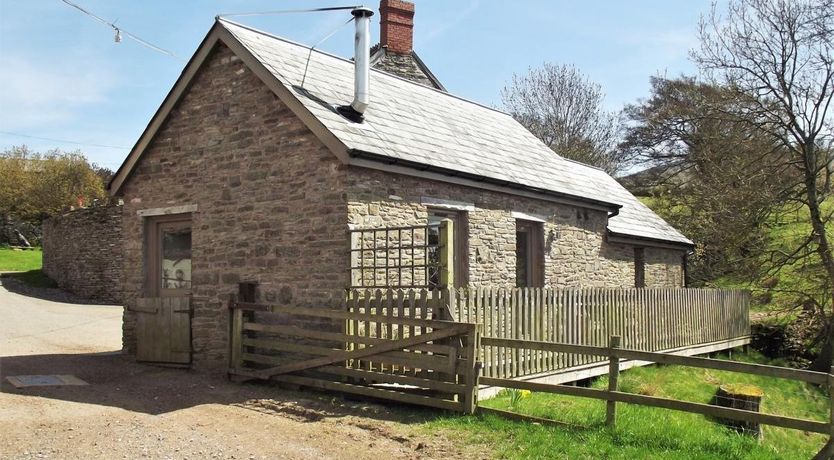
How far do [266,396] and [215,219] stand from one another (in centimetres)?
372

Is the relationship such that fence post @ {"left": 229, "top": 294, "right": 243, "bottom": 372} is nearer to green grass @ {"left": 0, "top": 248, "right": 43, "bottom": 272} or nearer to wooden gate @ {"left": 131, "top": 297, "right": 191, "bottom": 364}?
wooden gate @ {"left": 131, "top": 297, "right": 191, "bottom": 364}

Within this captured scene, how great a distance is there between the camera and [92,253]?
1067 inches

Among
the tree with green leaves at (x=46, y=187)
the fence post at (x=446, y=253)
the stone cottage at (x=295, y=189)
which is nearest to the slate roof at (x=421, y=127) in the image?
the stone cottage at (x=295, y=189)

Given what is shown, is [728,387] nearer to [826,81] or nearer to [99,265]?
[826,81]

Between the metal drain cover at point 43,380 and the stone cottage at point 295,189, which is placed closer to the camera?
the metal drain cover at point 43,380

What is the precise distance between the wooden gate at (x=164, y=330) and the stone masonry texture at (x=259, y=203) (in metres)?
0.19

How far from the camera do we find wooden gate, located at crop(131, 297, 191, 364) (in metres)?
12.1

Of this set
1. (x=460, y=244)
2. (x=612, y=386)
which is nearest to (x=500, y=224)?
(x=460, y=244)

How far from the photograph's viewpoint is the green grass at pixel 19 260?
36094 mm

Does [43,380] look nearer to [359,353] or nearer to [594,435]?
[359,353]

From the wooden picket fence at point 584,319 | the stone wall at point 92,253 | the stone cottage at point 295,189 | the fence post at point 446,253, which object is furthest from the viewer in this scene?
the stone wall at point 92,253

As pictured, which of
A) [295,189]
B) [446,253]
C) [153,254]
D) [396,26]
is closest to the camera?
[446,253]

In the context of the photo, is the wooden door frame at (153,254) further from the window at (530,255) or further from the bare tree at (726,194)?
the bare tree at (726,194)

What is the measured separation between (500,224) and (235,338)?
540 centimetres
